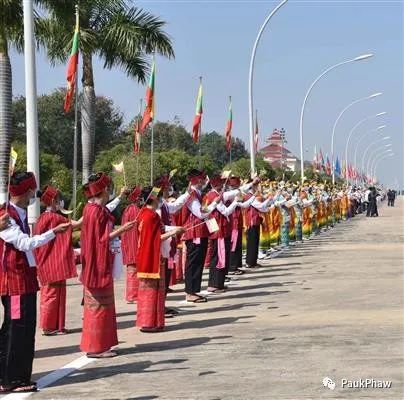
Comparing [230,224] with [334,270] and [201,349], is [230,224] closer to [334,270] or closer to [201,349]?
[334,270]

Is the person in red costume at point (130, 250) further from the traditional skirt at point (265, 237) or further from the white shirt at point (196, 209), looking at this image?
the traditional skirt at point (265, 237)

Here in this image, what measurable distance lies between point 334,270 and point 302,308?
5702 millimetres

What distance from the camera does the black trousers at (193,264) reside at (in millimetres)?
12781

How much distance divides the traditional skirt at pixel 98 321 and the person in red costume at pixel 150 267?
142 cm

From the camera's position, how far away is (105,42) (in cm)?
2505

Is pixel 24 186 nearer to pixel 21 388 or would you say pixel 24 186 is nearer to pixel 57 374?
pixel 21 388

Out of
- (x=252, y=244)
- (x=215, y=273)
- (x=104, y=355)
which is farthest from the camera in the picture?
(x=252, y=244)

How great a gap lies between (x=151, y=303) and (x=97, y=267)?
1735 mm

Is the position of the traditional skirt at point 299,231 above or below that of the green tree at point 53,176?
below

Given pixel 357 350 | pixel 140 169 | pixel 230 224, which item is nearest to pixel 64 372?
pixel 357 350

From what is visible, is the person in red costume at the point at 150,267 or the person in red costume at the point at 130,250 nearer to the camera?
the person in red costume at the point at 150,267

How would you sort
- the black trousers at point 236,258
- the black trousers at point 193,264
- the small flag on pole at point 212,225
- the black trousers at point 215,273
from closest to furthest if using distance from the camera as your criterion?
the small flag on pole at point 212,225
the black trousers at point 193,264
the black trousers at point 215,273
the black trousers at point 236,258

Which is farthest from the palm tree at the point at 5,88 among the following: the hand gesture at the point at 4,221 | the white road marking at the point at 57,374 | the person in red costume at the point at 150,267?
the hand gesture at the point at 4,221

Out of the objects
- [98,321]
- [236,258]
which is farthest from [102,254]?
[236,258]
